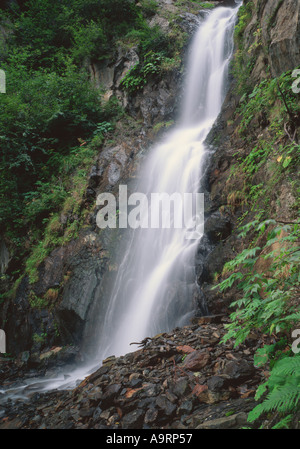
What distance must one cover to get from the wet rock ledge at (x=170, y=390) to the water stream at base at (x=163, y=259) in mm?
1146

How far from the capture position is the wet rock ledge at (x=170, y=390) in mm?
2420

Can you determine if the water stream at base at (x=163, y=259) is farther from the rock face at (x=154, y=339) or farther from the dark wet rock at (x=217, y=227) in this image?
the dark wet rock at (x=217, y=227)

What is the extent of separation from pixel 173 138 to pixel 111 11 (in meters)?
8.79

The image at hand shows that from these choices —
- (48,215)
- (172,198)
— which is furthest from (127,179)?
(48,215)

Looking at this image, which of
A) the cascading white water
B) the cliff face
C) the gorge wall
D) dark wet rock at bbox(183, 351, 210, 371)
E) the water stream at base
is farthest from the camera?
the cliff face

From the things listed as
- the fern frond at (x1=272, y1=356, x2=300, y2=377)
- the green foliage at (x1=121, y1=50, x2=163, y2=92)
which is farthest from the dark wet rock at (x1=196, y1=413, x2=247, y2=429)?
the green foliage at (x1=121, y1=50, x2=163, y2=92)

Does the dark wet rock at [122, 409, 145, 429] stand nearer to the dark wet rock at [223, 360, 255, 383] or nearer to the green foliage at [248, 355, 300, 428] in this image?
the dark wet rock at [223, 360, 255, 383]

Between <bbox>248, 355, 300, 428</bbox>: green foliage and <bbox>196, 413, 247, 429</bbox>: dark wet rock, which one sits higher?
<bbox>248, 355, 300, 428</bbox>: green foliage

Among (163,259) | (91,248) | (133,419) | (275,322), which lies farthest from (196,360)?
(91,248)

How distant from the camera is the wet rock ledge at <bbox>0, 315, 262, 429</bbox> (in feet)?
7.94

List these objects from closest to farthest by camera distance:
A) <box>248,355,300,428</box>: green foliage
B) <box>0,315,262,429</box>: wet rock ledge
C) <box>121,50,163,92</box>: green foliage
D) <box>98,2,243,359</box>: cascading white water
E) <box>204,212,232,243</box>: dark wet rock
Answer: <box>248,355,300,428</box>: green foliage, <box>0,315,262,429</box>: wet rock ledge, <box>204,212,232,243</box>: dark wet rock, <box>98,2,243,359</box>: cascading white water, <box>121,50,163,92</box>: green foliage

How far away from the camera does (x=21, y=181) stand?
9.62 meters

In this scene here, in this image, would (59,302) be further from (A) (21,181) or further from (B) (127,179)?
(A) (21,181)

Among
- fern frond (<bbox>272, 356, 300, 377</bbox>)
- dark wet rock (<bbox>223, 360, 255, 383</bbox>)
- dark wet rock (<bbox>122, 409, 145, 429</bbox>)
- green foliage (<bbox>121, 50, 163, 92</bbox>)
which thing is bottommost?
dark wet rock (<bbox>122, 409, 145, 429</bbox>)
